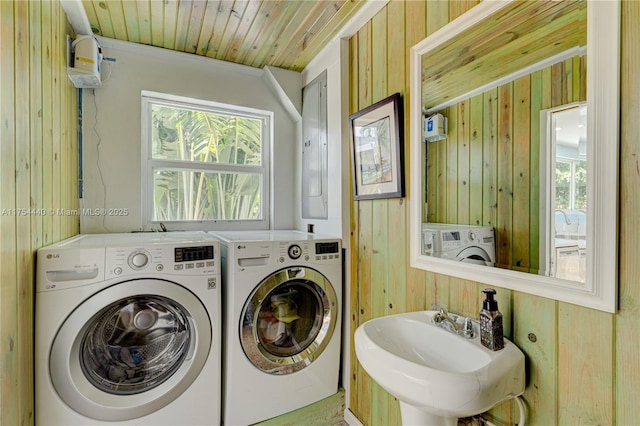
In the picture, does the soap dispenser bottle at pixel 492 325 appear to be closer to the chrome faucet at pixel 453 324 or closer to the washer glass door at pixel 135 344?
the chrome faucet at pixel 453 324

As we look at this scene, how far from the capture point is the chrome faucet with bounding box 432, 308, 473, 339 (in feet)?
3.50

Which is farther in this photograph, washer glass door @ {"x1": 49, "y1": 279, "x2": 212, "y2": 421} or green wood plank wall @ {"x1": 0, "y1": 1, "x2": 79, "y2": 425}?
washer glass door @ {"x1": 49, "y1": 279, "x2": 212, "y2": 421}

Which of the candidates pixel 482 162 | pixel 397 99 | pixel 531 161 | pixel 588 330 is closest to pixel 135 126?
pixel 397 99

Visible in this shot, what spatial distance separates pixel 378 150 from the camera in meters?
1.63

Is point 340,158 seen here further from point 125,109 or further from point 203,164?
point 125,109

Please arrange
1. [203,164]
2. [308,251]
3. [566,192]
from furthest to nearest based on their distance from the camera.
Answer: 1. [203,164]
2. [308,251]
3. [566,192]

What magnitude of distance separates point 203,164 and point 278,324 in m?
1.38

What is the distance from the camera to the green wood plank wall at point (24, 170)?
3.28 ft

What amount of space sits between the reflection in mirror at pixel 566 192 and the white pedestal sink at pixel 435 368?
1.04 ft

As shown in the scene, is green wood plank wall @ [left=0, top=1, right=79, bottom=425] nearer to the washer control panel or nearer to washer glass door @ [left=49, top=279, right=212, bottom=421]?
washer glass door @ [left=49, top=279, right=212, bottom=421]

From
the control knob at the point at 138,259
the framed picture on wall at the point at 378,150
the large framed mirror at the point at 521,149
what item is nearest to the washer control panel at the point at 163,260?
the control knob at the point at 138,259

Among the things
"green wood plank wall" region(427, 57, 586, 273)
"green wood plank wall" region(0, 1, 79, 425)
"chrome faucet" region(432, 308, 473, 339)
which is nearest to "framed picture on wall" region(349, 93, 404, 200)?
"green wood plank wall" region(427, 57, 586, 273)

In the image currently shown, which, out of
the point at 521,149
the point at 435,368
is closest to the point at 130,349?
the point at 435,368

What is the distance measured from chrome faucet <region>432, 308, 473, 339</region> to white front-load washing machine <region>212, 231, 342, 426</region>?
2.44 ft
